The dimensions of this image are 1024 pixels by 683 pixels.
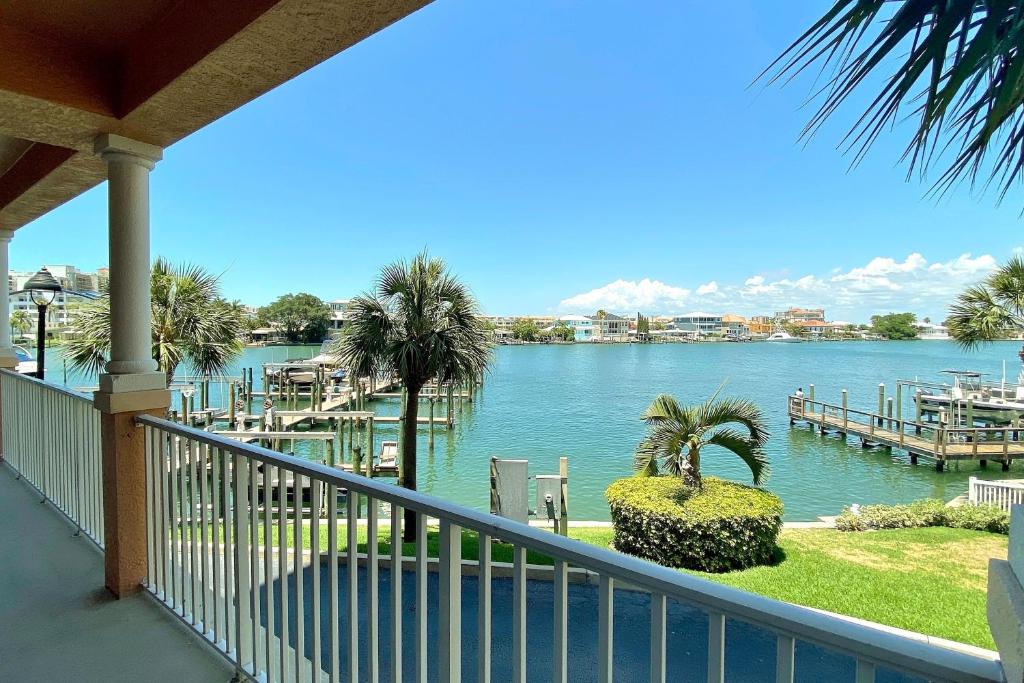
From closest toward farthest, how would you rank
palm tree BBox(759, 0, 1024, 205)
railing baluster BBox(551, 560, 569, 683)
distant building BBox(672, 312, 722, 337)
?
palm tree BBox(759, 0, 1024, 205) → railing baluster BBox(551, 560, 569, 683) → distant building BBox(672, 312, 722, 337)

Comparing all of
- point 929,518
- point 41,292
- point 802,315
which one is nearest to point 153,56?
point 41,292

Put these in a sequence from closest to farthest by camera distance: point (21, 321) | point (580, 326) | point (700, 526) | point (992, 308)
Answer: point (700, 526) < point (992, 308) < point (21, 321) < point (580, 326)

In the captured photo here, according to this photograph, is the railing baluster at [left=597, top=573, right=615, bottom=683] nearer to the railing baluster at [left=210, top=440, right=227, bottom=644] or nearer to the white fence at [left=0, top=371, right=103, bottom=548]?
the railing baluster at [left=210, top=440, right=227, bottom=644]

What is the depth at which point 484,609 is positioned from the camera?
107 centimetres

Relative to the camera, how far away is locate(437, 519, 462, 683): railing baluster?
111 cm

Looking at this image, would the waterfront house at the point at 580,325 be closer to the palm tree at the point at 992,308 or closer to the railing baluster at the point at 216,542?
the palm tree at the point at 992,308

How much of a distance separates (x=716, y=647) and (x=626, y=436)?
19239 mm

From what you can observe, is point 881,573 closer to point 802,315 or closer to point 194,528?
point 194,528

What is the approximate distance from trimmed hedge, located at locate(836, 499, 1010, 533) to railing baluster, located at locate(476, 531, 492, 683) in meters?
10.2

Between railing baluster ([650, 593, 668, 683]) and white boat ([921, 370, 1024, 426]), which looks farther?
white boat ([921, 370, 1024, 426])

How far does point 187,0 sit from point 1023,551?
2.73 m

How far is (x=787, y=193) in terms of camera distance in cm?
3516

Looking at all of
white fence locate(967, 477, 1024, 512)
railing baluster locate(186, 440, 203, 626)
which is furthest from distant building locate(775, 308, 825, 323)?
railing baluster locate(186, 440, 203, 626)

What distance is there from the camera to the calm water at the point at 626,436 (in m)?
13.5
